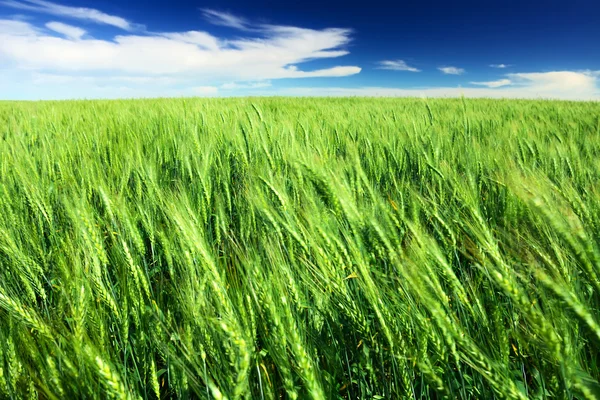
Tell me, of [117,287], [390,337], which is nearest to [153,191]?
[117,287]

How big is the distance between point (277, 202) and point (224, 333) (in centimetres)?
89

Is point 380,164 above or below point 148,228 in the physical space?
above

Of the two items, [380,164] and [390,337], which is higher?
[380,164]

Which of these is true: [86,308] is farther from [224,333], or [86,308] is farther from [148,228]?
[148,228]

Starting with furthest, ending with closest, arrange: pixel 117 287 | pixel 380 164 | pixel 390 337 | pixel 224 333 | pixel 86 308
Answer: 1. pixel 380 164
2. pixel 117 287
3. pixel 86 308
4. pixel 390 337
5. pixel 224 333

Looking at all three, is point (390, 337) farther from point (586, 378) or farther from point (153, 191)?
point (153, 191)

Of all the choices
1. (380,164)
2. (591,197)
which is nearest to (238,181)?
(380,164)

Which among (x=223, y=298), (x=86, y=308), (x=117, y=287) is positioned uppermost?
(x=223, y=298)

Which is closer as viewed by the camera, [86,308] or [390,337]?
[390,337]

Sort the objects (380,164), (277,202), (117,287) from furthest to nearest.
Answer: (380,164), (277,202), (117,287)

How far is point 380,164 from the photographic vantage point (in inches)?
Result: 78.9

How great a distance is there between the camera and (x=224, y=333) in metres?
0.60

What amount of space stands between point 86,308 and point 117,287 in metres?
0.40

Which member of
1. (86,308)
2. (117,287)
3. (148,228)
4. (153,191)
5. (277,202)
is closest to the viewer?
(86,308)
